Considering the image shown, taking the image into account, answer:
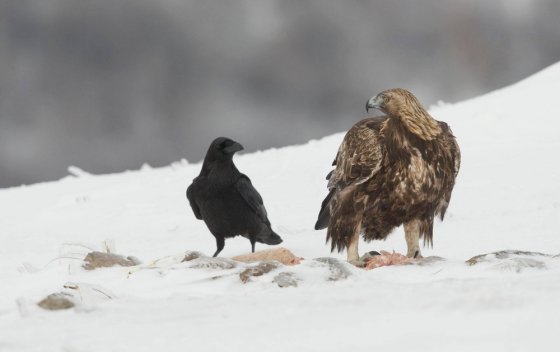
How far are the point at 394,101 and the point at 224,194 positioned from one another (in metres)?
2.45

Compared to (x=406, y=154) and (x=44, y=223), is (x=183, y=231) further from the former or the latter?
(x=406, y=154)

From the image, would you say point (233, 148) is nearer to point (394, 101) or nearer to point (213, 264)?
point (394, 101)

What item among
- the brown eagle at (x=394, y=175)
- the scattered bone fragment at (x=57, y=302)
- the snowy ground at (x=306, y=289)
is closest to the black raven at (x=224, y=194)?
Result: the snowy ground at (x=306, y=289)

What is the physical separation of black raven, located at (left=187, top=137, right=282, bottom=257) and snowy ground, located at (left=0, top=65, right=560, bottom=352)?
0.53 meters

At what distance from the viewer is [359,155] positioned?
6047mm

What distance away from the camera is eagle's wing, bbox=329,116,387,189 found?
19.7 feet

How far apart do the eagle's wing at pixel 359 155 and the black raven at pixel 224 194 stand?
1.72 metres

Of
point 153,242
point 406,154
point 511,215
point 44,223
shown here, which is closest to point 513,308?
point 406,154

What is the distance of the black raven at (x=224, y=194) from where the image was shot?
8.07m

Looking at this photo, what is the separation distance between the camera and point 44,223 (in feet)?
38.1

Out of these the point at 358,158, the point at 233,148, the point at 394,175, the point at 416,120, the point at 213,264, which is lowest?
the point at 213,264

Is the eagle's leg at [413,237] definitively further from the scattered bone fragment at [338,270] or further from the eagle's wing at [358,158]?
the scattered bone fragment at [338,270]

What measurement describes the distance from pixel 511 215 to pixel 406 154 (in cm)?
253

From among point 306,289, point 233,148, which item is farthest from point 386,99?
point 306,289
